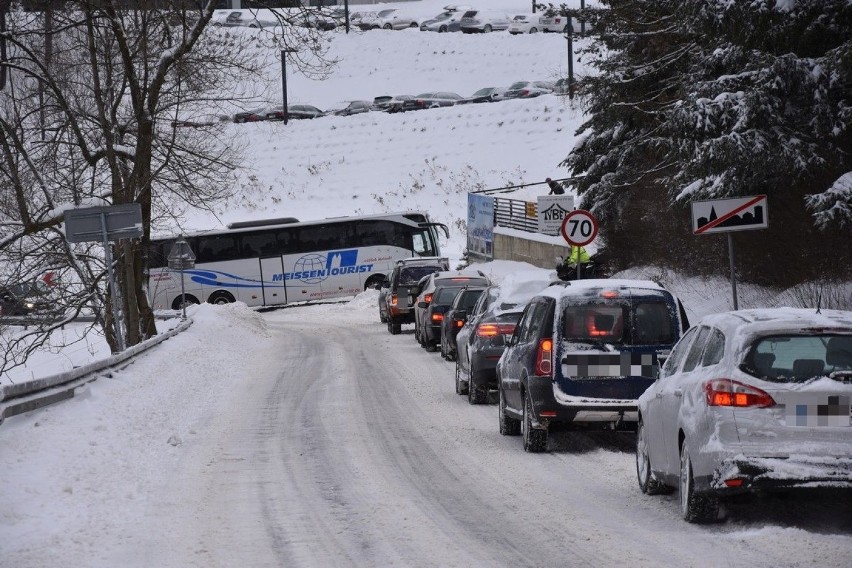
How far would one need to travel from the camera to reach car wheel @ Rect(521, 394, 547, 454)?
1302cm

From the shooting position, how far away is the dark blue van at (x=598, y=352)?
1270cm

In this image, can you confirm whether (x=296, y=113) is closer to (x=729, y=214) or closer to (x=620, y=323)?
(x=729, y=214)

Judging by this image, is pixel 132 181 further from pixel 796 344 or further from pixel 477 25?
pixel 477 25

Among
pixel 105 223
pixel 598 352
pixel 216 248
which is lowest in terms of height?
pixel 216 248

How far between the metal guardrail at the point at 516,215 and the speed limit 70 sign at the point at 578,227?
73.1 feet

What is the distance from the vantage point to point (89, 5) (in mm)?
26156

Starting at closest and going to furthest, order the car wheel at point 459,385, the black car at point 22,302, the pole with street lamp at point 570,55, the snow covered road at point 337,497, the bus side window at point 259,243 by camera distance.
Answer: the snow covered road at point 337,497 < the car wheel at point 459,385 < the black car at point 22,302 < the pole with street lamp at point 570,55 < the bus side window at point 259,243

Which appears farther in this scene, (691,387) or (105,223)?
(105,223)

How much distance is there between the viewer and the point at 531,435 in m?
13.0

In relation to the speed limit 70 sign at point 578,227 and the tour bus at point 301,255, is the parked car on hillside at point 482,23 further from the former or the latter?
the speed limit 70 sign at point 578,227

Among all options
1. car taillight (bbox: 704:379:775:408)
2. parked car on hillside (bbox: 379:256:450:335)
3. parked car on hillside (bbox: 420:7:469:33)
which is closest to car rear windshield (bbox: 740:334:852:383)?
car taillight (bbox: 704:379:775:408)

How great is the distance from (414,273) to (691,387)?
2982 cm

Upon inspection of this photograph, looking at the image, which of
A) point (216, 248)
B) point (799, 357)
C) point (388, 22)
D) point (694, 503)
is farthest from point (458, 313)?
point (388, 22)

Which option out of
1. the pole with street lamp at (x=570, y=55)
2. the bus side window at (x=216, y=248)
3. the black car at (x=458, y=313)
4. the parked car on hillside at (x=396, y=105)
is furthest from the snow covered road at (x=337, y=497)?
the parked car on hillside at (x=396, y=105)
